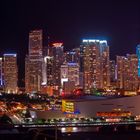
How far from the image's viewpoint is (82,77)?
4166cm

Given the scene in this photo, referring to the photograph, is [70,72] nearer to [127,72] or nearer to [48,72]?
[48,72]

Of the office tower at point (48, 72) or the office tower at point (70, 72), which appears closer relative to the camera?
the office tower at point (70, 72)

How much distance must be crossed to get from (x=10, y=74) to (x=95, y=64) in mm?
8353

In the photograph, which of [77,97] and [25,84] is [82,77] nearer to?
[25,84]

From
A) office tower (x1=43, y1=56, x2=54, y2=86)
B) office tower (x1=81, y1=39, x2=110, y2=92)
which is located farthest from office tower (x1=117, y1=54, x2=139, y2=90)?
office tower (x1=43, y1=56, x2=54, y2=86)

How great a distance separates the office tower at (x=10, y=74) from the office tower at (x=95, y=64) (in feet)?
22.8

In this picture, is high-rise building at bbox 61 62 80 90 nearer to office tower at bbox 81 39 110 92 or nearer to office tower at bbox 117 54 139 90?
office tower at bbox 81 39 110 92

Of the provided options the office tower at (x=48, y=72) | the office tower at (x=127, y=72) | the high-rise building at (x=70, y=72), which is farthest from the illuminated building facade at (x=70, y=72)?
the office tower at (x=127, y=72)

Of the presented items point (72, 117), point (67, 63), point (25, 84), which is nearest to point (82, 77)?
point (67, 63)

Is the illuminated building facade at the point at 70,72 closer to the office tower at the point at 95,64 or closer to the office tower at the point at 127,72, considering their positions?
the office tower at the point at 95,64

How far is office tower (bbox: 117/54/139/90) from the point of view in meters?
40.7

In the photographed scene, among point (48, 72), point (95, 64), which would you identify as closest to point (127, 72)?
point (95, 64)

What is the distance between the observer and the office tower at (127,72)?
40.7m

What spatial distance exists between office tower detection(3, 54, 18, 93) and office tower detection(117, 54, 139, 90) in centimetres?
952
